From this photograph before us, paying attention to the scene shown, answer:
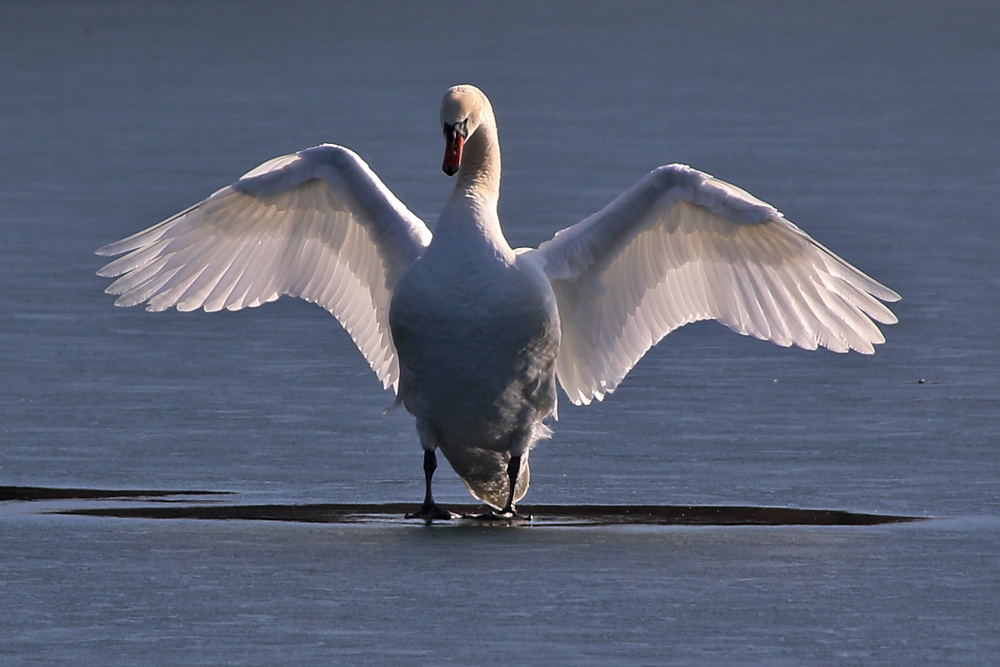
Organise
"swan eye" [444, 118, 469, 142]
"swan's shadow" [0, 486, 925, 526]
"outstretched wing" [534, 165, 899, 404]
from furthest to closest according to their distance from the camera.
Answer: "outstretched wing" [534, 165, 899, 404] < "swan eye" [444, 118, 469, 142] < "swan's shadow" [0, 486, 925, 526]

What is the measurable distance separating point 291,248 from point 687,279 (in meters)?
1.72

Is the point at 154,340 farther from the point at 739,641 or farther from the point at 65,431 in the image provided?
the point at 739,641

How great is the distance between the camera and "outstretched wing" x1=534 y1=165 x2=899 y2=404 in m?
7.47

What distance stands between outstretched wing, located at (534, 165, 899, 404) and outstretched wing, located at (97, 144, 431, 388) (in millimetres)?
721

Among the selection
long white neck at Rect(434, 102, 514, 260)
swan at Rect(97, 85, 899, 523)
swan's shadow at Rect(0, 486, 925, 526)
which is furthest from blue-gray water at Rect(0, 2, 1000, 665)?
long white neck at Rect(434, 102, 514, 260)

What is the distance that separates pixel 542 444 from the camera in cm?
812

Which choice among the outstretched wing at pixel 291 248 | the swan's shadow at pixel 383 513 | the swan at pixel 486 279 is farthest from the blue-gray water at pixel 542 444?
the outstretched wing at pixel 291 248

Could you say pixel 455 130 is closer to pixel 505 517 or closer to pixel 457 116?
pixel 457 116

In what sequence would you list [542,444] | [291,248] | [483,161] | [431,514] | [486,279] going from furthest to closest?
[291,248]
[542,444]
[483,161]
[431,514]
[486,279]

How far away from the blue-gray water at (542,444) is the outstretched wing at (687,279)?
17.0 inches

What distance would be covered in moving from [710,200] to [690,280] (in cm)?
59

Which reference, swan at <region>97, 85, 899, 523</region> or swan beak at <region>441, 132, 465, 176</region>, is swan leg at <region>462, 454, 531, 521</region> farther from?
swan beak at <region>441, 132, 465, 176</region>

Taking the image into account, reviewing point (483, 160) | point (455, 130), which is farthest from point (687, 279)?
point (455, 130)

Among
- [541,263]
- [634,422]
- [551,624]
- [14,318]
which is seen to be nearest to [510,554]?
[551,624]
